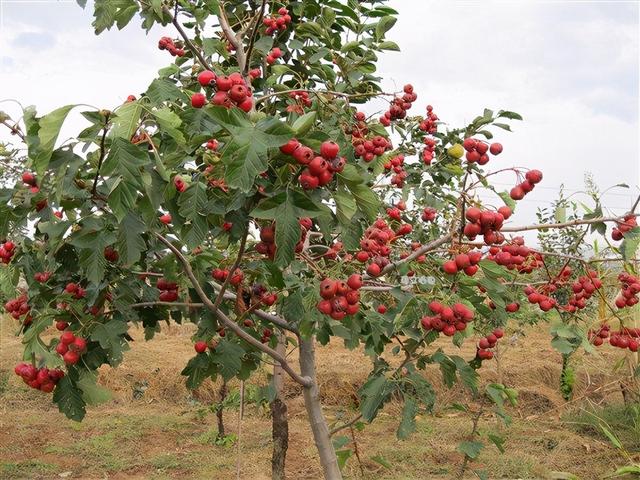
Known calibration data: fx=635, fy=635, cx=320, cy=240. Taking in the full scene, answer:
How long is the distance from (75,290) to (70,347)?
204mm

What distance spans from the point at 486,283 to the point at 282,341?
6.14ft

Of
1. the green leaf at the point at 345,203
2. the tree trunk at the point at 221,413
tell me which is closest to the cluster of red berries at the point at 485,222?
the green leaf at the point at 345,203

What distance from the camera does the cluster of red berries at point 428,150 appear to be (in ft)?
11.3

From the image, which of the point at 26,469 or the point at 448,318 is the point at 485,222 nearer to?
the point at 448,318

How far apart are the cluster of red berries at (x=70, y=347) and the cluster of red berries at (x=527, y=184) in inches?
59.6

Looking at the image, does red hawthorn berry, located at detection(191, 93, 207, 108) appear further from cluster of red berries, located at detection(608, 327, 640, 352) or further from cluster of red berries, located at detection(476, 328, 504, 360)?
cluster of red berries, located at detection(608, 327, 640, 352)

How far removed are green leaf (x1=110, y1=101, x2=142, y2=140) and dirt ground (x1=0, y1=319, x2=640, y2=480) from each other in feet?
8.61

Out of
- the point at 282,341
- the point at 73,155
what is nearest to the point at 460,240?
the point at 73,155

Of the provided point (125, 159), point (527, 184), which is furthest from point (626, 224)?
point (125, 159)

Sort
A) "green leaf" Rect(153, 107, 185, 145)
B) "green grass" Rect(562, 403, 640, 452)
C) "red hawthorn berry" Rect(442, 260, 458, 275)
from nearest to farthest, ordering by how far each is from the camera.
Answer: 1. "green leaf" Rect(153, 107, 185, 145)
2. "red hawthorn berry" Rect(442, 260, 458, 275)
3. "green grass" Rect(562, 403, 640, 452)

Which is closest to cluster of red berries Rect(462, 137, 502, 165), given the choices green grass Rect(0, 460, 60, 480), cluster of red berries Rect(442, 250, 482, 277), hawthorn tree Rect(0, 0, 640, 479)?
hawthorn tree Rect(0, 0, 640, 479)

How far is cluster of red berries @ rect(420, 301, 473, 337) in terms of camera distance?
2.04 m

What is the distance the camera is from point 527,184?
2.12 m

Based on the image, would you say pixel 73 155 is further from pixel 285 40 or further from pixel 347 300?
pixel 285 40
